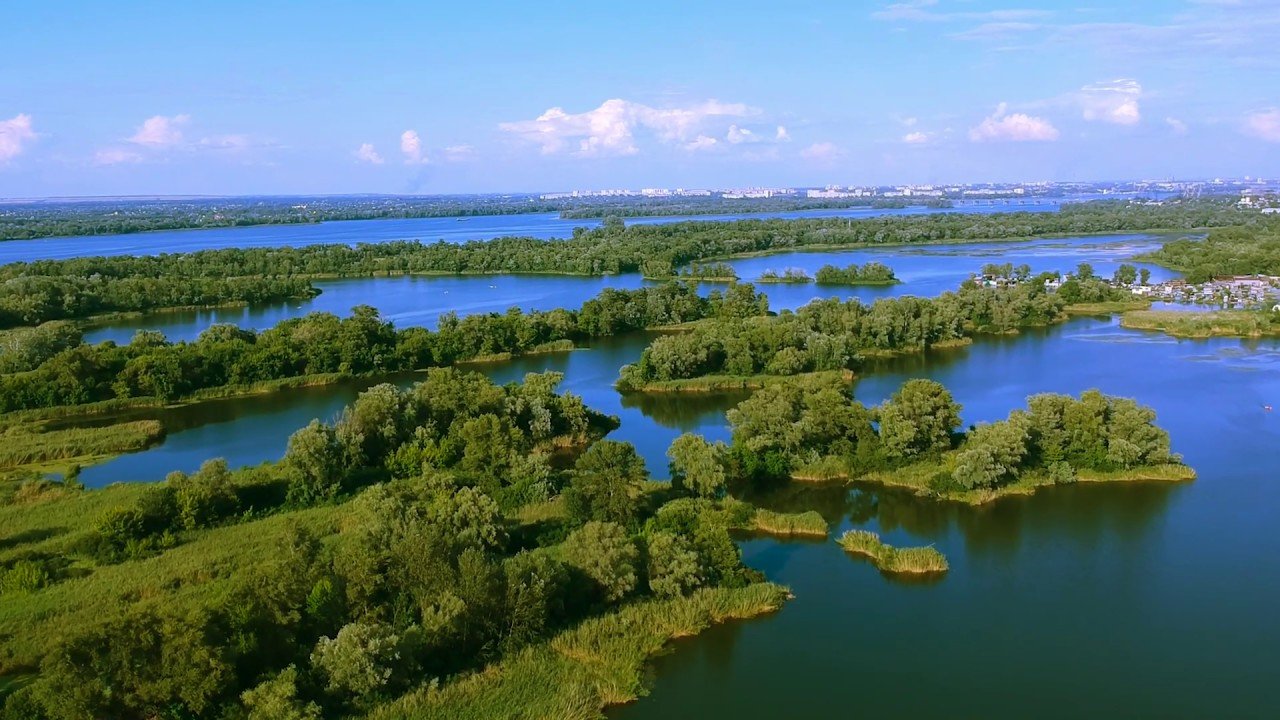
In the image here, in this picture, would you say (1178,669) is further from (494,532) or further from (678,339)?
(678,339)

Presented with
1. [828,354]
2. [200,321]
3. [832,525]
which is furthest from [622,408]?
[200,321]

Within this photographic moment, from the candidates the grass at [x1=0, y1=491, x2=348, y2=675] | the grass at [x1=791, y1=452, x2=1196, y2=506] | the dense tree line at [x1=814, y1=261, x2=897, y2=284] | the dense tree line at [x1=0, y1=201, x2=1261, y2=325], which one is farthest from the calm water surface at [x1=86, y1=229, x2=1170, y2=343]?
the grass at [x1=791, y1=452, x2=1196, y2=506]

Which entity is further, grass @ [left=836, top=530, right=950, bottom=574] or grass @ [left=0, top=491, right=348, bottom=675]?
grass @ [left=836, top=530, right=950, bottom=574]

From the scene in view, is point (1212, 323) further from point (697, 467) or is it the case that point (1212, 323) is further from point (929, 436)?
point (697, 467)

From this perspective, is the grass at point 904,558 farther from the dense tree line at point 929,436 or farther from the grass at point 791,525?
the dense tree line at point 929,436

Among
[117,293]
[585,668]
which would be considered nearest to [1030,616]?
[585,668]

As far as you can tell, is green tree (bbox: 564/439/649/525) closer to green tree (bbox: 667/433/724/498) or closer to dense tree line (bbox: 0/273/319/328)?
green tree (bbox: 667/433/724/498)
